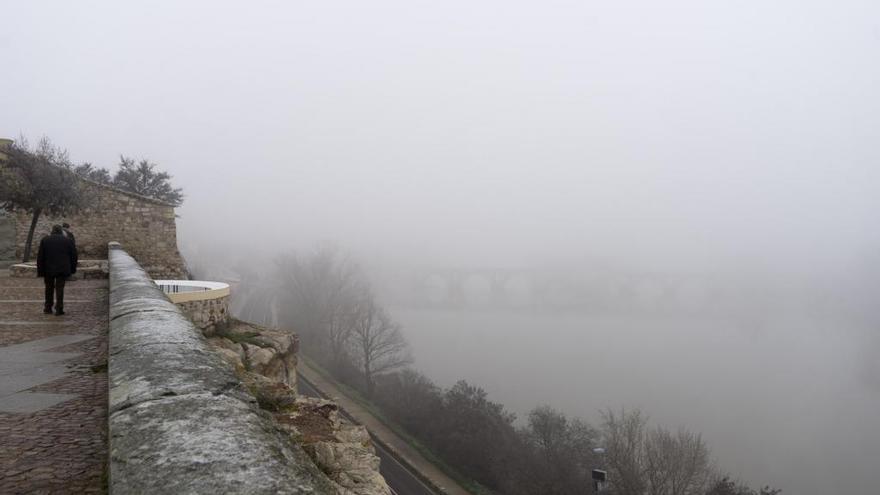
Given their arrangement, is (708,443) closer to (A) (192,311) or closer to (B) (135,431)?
(A) (192,311)

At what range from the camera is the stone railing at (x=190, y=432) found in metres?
1.27

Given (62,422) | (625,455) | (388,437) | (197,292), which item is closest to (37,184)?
(197,292)

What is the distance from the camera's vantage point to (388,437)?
21.5m

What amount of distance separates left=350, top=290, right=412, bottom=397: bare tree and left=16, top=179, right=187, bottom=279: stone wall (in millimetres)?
17622

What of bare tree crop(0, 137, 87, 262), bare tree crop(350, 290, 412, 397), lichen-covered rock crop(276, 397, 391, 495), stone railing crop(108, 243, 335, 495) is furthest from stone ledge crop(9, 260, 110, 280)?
bare tree crop(350, 290, 412, 397)

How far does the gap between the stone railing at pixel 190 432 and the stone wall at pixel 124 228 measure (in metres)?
12.6

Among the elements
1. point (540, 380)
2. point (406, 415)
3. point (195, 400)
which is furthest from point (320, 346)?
point (195, 400)

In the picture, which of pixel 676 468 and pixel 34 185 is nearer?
pixel 34 185

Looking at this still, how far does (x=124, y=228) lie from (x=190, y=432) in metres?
14.5

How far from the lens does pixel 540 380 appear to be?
32.2 metres

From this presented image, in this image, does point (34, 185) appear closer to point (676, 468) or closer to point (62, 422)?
point (62, 422)

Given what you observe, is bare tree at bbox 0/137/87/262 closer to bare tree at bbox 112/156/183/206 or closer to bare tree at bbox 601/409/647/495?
bare tree at bbox 112/156/183/206

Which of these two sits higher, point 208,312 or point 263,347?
point 208,312

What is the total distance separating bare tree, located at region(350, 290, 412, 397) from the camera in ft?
103
